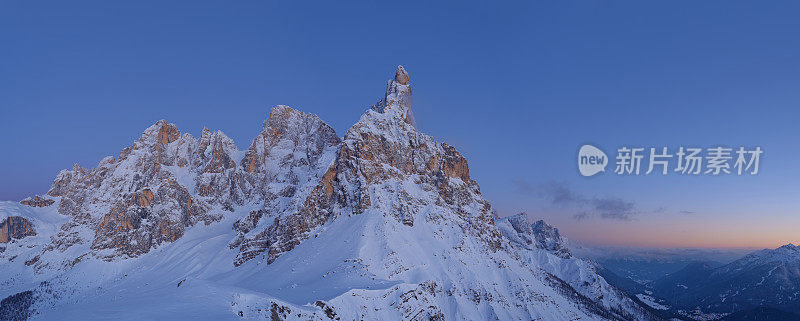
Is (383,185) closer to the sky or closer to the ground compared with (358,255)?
closer to the sky

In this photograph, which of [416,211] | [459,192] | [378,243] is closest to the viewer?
[378,243]

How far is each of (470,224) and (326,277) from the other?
3013 inches

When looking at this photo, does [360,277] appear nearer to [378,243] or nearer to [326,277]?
[326,277]

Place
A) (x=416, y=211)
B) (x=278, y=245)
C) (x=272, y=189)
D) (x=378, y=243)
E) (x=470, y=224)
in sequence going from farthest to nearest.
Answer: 1. (x=272, y=189)
2. (x=470, y=224)
3. (x=416, y=211)
4. (x=278, y=245)
5. (x=378, y=243)

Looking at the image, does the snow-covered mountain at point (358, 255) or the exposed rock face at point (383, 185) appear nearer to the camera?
the snow-covered mountain at point (358, 255)

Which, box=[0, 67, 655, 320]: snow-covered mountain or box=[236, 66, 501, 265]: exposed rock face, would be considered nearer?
box=[0, 67, 655, 320]: snow-covered mountain

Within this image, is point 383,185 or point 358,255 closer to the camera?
point 358,255

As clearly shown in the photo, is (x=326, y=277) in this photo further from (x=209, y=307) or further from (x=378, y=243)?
(x=209, y=307)

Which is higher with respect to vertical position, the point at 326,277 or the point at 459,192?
the point at 459,192

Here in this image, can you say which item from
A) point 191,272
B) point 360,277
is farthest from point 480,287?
point 191,272

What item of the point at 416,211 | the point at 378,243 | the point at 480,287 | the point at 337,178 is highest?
the point at 337,178

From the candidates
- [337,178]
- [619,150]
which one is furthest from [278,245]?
[619,150]

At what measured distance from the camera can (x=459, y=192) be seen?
183 meters

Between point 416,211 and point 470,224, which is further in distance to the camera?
point 470,224
